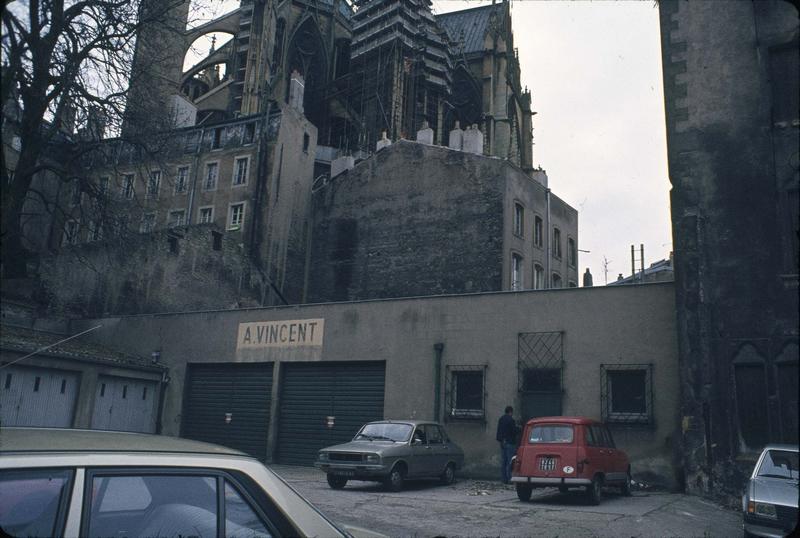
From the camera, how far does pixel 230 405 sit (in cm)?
2383

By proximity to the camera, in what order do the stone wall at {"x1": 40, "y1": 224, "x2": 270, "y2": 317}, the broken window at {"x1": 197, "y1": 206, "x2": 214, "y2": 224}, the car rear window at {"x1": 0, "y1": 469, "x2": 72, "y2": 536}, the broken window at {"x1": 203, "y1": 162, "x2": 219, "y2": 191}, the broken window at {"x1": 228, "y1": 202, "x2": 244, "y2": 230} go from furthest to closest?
the broken window at {"x1": 203, "y1": 162, "x2": 219, "y2": 191} < the broken window at {"x1": 197, "y1": 206, "x2": 214, "y2": 224} < the broken window at {"x1": 228, "y1": 202, "x2": 244, "y2": 230} < the stone wall at {"x1": 40, "y1": 224, "x2": 270, "y2": 317} < the car rear window at {"x1": 0, "y1": 469, "x2": 72, "y2": 536}

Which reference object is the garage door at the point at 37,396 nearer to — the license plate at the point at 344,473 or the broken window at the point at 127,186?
the broken window at the point at 127,186

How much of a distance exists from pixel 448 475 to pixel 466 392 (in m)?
3.30

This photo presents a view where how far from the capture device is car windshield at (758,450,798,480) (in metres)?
9.83

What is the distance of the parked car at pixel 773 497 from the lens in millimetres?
9016

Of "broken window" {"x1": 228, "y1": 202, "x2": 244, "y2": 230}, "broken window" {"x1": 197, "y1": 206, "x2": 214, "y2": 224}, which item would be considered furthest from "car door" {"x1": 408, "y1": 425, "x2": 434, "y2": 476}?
"broken window" {"x1": 197, "y1": 206, "x2": 214, "y2": 224}

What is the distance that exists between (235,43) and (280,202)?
1962 centimetres

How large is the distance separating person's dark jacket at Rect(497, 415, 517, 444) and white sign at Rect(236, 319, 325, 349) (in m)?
7.84

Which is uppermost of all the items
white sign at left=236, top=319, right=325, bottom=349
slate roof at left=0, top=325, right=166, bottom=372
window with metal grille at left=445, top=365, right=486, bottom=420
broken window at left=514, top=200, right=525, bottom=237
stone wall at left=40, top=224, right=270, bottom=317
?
broken window at left=514, top=200, right=525, bottom=237

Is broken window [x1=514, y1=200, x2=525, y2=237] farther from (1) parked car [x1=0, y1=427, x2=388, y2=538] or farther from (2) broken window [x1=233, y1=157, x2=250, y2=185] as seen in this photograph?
(1) parked car [x1=0, y1=427, x2=388, y2=538]

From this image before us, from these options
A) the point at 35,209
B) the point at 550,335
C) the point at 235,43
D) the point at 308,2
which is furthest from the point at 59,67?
the point at 308,2

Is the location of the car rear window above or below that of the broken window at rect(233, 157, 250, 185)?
below

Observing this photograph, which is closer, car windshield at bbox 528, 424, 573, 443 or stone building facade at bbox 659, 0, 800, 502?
car windshield at bbox 528, 424, 573, 443

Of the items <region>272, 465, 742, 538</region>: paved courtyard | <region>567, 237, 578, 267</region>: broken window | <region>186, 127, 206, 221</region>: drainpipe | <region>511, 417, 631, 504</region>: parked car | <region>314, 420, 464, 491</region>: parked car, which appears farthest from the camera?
<region>567, 237, 578, 267</region>: broken window
